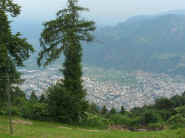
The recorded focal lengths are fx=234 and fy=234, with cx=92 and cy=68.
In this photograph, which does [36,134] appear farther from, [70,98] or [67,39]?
[67,39]

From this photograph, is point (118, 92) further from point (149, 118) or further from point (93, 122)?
point (93, 122)

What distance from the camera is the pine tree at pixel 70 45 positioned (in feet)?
64.5

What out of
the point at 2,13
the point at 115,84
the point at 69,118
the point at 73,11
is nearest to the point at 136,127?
the point at 69,118

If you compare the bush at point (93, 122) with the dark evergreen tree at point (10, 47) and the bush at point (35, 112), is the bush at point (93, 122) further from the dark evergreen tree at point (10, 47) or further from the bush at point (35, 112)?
the dark evergreen tree at point (10, 47)

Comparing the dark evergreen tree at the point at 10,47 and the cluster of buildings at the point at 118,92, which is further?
the cluster of buildings at the point at 118,92

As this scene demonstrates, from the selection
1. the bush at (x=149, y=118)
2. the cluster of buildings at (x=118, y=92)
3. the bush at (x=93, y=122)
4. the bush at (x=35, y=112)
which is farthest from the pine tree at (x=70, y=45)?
the cluster of buildings at (x=118, y=92)

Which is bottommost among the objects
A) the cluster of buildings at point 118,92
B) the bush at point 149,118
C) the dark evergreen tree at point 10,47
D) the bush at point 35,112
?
the cluster of buildings at point 118,92

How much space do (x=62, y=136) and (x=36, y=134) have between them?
1.51 metres

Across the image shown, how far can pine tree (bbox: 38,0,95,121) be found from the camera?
1966 cm

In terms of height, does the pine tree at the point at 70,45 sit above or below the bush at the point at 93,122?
above

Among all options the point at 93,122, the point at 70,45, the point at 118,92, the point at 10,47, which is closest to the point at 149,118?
the point at 93,122

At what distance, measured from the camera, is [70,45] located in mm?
19656

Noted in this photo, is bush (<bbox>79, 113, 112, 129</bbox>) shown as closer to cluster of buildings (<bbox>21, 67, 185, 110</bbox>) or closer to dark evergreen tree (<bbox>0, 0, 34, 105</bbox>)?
dark evergreen tree (<bbox>0, 0, 34, 105</bbox>)

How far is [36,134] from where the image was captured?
13516 millimetres
